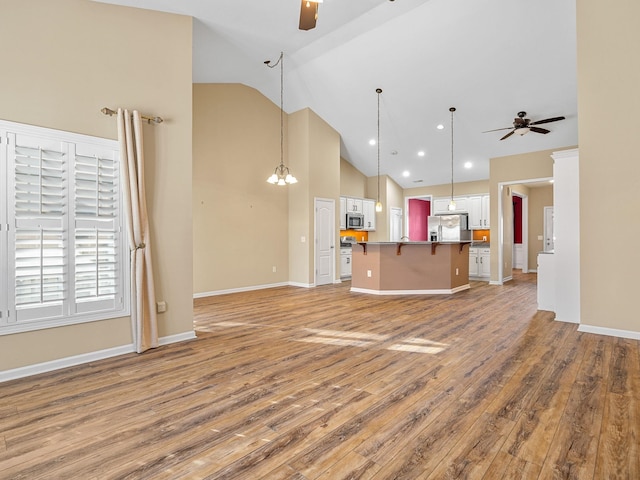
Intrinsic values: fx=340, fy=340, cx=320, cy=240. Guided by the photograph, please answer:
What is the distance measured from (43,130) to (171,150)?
115cm

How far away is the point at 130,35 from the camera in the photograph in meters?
3.61

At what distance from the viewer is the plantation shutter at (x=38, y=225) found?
297 centimetres

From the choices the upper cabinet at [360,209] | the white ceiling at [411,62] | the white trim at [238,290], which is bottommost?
the white trim at [238,290]

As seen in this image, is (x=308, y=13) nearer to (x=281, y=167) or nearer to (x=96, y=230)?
(x=96, y=230)

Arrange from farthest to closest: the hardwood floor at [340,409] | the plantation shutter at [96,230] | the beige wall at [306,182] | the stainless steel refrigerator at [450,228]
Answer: the stainless steel refrigerator at [450,228], the beige wall at [306,182], the plantation shutter at [96,230], the hardwood floor at [340,409]

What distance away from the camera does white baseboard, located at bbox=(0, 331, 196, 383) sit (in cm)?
292

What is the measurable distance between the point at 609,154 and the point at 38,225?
6.02 metres

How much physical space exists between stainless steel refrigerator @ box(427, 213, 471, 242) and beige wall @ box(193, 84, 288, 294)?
450 centimetres

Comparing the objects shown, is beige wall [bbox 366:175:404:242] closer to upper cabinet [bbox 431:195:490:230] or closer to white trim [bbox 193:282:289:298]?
upper cabinet [bbox 431:195:490:230]

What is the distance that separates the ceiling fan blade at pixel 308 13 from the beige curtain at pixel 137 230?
195 centimetres

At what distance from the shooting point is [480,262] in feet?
29.7

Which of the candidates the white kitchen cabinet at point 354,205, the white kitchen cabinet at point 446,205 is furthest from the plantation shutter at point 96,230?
the white kitchen cabinet at point 446,205

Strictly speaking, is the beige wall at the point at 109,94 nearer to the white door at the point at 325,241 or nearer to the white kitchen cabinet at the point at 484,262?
the white door at the point at 325,241

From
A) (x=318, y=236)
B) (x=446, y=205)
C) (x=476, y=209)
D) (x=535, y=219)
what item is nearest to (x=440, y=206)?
(x=446, y=205)
